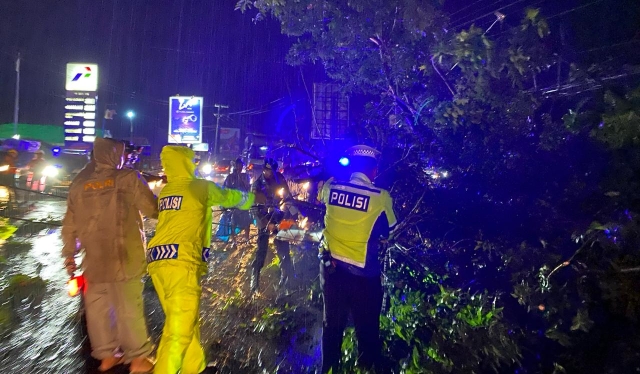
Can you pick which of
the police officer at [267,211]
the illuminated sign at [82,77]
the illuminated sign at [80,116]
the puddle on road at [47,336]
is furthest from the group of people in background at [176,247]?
the illuminated sign at [80,116]

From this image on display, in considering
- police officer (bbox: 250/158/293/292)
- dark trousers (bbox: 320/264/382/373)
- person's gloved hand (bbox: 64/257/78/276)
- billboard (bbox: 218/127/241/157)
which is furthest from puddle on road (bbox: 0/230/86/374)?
billboard (bbox: 218/127/241/157)

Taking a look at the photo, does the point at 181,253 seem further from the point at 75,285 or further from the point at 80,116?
the point at 80,116

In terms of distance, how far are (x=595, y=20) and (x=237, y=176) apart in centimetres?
631

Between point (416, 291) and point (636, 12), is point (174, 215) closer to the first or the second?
point (416, 291)

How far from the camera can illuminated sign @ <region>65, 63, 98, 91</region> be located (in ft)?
90.5

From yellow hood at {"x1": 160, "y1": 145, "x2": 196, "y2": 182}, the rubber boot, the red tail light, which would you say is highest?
yellow hood at {"x1": 160, "y1": 145, "x2": 196, "y2": 182}

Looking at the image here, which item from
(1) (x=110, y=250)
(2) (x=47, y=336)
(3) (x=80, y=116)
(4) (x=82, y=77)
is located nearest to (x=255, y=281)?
(2) (x=47, y=336)

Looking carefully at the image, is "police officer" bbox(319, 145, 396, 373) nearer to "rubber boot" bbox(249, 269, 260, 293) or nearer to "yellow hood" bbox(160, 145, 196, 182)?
"yellow hood" bbox(160, 145, 196, 182)

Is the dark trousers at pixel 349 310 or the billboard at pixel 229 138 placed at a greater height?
the billboard at pixel 229 138

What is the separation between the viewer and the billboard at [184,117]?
29688 mm

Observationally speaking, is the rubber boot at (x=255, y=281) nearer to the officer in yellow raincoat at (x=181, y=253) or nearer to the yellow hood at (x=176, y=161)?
the officer in yellow raincoat at (x=181, y=253)

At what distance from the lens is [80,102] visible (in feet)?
92.7

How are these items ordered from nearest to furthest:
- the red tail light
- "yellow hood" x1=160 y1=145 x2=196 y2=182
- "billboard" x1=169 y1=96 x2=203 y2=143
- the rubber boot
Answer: "yellow hood" x1=160 y1=145 x2=196 y2=182 → the red tail light → the rubber boot → "billboard" x1=169 y1=96 x2=203 y2=143

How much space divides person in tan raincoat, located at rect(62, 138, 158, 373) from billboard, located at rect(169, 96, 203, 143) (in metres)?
26.9
